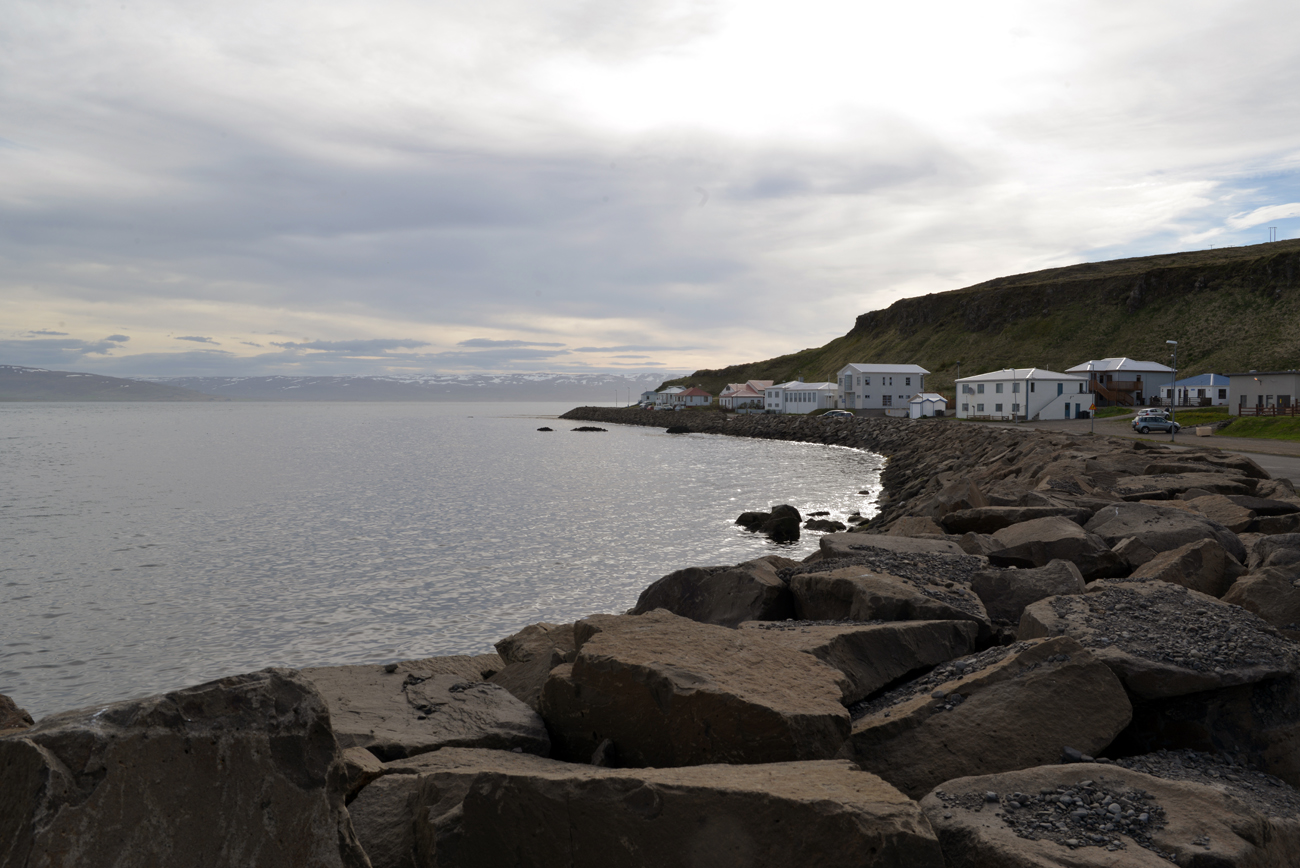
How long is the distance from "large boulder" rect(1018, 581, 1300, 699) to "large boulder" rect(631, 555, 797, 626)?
318 centimetres

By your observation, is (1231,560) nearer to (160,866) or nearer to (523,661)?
(523,661)

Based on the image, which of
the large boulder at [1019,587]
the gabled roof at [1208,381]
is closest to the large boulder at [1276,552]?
the large boulder at [1019,587]

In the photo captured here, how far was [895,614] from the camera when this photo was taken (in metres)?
8.07

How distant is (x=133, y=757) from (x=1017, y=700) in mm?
5467

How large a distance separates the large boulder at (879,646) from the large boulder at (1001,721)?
692 mm

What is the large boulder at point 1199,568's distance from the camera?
9.33 metres

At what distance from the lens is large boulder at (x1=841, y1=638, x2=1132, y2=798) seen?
5.34 metres

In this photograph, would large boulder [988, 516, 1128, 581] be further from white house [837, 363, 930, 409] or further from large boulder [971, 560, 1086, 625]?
white house [837, 363, 930, 409]

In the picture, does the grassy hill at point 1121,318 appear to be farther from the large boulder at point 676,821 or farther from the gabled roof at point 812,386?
the large boulder at point 676,821

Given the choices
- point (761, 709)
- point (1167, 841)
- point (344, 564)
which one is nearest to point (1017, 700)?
point (1167, 841)

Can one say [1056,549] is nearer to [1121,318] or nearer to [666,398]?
[1121,318]

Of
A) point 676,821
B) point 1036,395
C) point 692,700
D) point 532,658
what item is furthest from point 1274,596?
point 1036,395

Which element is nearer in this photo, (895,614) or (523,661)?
(895,614)

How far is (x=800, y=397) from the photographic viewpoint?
129625 millimetres
